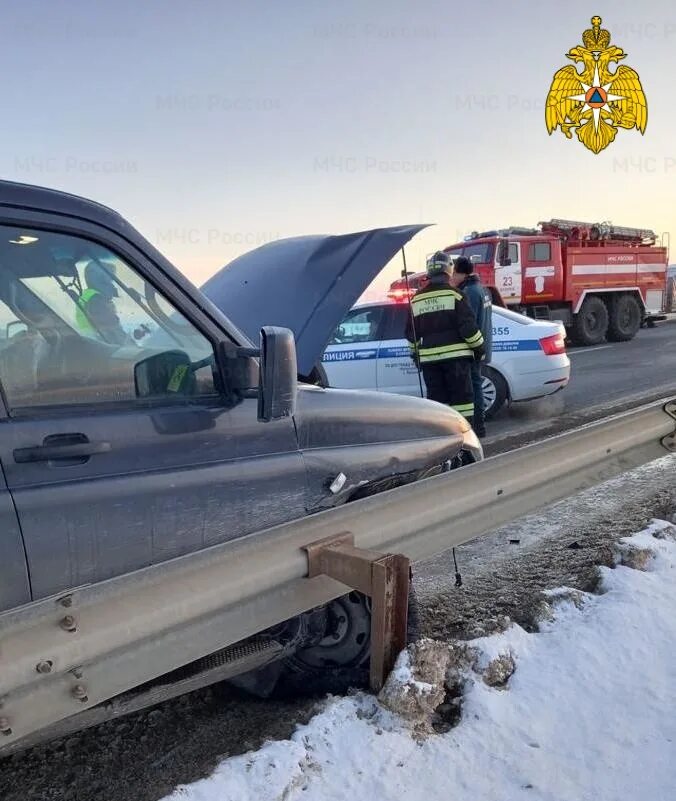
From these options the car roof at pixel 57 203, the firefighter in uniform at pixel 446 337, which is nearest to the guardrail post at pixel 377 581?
the car roof at pixel 57 203

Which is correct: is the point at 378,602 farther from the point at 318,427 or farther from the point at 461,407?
the point at 461,407

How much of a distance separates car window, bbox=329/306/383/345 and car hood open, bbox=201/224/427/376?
5.28 m

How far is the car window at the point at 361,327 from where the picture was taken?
868 cm

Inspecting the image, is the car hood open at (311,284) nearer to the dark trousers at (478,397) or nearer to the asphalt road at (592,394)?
the asphalt road at (592,394)

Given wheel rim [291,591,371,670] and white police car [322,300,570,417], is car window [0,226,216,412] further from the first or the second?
white police car [322,300,570,417]

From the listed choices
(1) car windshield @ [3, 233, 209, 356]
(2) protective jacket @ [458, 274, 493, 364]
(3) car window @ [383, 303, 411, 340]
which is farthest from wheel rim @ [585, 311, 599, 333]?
(1) car windshield @ [3, 233, 209, 356]

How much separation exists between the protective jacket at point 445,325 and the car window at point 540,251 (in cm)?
1204

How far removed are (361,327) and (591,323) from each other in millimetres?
12258

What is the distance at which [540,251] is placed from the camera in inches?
699

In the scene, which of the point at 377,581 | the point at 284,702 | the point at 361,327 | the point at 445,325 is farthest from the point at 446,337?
→ the point at 377,581

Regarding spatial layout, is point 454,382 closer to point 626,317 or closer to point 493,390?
point 493,390

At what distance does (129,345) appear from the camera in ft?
7.32

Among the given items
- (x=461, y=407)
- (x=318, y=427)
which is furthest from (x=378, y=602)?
(x=461, y=407)

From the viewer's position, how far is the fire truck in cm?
1739
